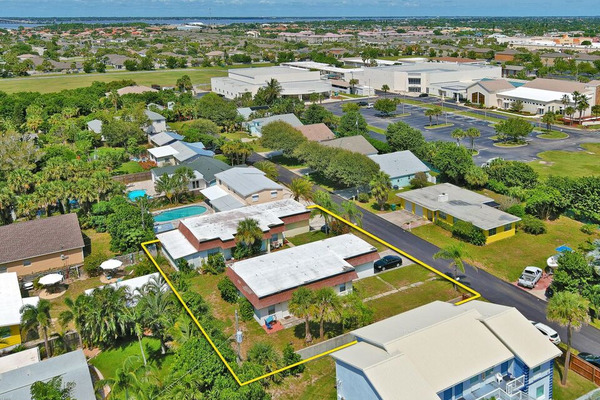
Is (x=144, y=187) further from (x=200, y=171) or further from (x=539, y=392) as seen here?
(x=539, y=392)

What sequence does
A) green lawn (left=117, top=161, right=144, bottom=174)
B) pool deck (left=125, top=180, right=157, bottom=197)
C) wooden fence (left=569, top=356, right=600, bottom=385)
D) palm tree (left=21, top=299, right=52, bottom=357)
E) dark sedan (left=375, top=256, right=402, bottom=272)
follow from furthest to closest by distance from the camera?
green lawn (left=117, top=161, right=144, bottom=174)
pool deck (left=125, top=180, right=157, bottom=197)
dark sedan (left=375, top=256, right=402, bottom=272)
palm tree (left=21, top=299, right=52, bottom=357)
wooden fence (left=569, top=356, right=600, bottom=385)

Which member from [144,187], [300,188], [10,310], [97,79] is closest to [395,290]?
[300,188]

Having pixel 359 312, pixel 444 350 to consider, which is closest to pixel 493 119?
pixel 359 312

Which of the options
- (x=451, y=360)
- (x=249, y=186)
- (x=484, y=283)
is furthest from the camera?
(x=249, y=186)

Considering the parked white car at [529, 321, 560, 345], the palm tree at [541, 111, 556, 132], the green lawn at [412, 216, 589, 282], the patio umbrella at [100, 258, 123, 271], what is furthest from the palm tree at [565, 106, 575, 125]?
the patio umbrella at [100, 258, 123, 271]

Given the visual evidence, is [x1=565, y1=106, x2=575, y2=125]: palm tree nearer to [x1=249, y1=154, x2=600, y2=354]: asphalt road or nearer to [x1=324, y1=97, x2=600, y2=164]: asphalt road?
[x1=324, y1=97, x2=600, y2=164]: asphalt road

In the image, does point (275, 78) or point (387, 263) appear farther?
point (275, 78)

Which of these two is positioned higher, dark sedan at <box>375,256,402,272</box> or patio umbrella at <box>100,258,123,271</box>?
patio umbrella at <box>100,258,123,271</box>

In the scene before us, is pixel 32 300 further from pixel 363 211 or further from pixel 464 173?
pixel 464 173
